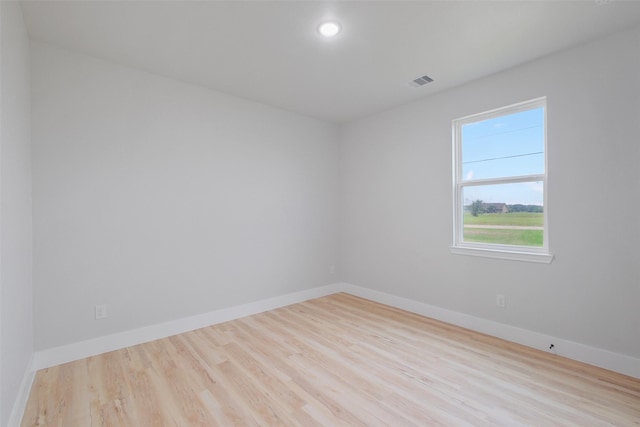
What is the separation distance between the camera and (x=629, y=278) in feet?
7.30

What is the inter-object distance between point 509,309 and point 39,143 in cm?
440

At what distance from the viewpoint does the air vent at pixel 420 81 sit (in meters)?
3.03

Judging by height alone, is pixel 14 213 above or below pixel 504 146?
below

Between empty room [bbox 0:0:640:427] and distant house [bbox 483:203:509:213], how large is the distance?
0.02m

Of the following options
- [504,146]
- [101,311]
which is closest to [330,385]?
[101,311]

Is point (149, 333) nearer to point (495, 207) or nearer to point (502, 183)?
point (495, 207)

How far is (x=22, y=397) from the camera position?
1.87 m

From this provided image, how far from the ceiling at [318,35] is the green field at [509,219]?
1.43 meters

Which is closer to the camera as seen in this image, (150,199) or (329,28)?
(329,28)

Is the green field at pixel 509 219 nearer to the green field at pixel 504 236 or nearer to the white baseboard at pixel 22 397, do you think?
the green field at pixel 504 236

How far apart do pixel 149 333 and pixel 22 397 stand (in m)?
1.01

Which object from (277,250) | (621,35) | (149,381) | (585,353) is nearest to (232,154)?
(277,250)

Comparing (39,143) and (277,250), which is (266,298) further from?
(39,143)

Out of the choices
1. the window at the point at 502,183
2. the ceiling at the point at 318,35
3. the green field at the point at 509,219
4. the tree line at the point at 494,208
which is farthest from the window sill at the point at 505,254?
the ceiling at the point at 318,35
